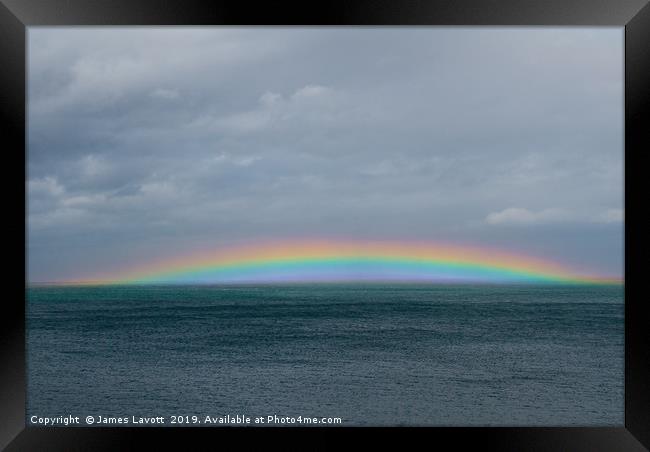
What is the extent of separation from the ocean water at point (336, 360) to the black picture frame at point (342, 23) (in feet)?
47.9

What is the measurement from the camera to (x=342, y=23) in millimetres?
2209

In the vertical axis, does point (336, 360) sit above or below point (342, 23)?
below

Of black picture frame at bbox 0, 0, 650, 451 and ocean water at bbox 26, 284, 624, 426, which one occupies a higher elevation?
black picture frame at bbox 0, 0, 650, 451

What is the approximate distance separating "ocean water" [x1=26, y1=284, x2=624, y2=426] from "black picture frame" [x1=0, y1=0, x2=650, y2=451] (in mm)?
14587

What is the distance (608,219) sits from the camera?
46.2m

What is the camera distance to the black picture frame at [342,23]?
2.09 m

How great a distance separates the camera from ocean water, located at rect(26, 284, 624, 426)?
19.1m

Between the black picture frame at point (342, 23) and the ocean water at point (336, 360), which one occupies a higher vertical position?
the black picture frame at point (342, 23)

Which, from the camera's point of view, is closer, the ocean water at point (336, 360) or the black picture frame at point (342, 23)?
the black picture frame at point (342, 23)

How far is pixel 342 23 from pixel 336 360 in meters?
22.4

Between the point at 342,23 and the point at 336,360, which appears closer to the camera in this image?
the point at 342,23

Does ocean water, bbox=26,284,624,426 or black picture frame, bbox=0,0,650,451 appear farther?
ocean water, bbox=26,284,624,426

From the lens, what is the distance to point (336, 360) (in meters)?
23.6

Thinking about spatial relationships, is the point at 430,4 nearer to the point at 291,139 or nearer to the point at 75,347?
the point at 75,347
